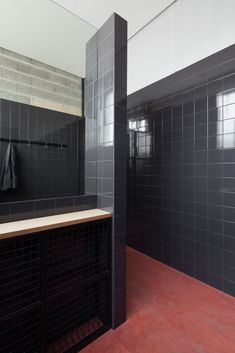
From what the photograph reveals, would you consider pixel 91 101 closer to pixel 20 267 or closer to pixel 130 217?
pixel 20 267

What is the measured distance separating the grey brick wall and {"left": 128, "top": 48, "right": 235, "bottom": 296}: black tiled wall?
1.12 metres

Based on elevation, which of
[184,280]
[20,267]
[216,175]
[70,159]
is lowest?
[184,280]

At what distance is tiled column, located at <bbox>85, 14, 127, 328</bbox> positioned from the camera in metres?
1.50

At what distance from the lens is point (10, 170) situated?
194cm

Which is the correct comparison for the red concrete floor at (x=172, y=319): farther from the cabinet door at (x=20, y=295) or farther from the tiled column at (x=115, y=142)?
the cabinet door at (x=20, y=295)

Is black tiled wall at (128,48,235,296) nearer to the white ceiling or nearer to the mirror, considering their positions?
the white ceiling

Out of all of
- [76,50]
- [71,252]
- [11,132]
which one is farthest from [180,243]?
[76,50]

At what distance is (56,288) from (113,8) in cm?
304

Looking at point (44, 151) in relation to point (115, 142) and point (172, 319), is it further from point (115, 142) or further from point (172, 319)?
point (172, 319)

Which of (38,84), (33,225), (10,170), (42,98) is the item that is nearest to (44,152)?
(10,170)

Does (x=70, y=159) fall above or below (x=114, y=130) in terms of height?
below

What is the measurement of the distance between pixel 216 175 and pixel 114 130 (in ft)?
3.99

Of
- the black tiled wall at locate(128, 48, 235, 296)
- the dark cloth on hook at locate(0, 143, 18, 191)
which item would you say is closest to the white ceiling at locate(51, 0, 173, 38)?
the black tiled wall at locate(128, 48, 235, 296)

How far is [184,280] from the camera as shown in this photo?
2.17m
